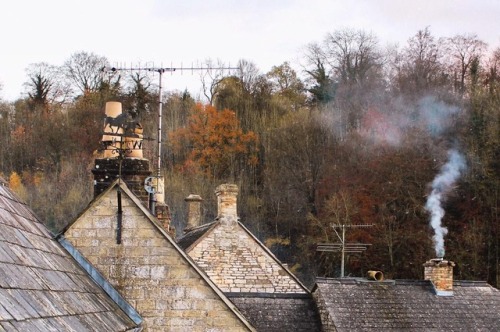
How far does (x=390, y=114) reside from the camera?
→ 5862cm

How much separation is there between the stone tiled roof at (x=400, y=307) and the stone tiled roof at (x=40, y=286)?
10.4 metres

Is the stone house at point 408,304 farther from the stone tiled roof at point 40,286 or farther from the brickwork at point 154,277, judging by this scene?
the stone tiled roof at point 40,286

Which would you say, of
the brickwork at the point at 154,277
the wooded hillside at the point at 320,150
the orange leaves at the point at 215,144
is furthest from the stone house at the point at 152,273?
the orange leaves at the point at 215,144

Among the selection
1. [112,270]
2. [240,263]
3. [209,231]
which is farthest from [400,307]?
[112,270]

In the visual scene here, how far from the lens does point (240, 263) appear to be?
2211cm

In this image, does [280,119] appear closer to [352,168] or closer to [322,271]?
[352,168]

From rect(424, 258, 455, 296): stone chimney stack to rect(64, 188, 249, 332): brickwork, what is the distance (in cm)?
1171

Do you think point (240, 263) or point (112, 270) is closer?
point (112, 270)

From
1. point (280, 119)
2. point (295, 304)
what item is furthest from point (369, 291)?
point (280, 119)

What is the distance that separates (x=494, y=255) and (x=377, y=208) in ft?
25.7

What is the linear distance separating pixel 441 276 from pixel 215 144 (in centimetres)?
4210

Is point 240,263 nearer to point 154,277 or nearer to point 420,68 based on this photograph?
point 154,277

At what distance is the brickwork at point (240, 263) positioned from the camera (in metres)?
22.0

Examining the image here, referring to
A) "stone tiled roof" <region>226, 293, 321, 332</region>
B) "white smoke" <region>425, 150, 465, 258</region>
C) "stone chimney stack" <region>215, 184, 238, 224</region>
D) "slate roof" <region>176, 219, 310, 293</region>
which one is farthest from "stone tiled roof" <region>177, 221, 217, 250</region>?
"white smoke" <region>425, 150, 465, 258</region>
